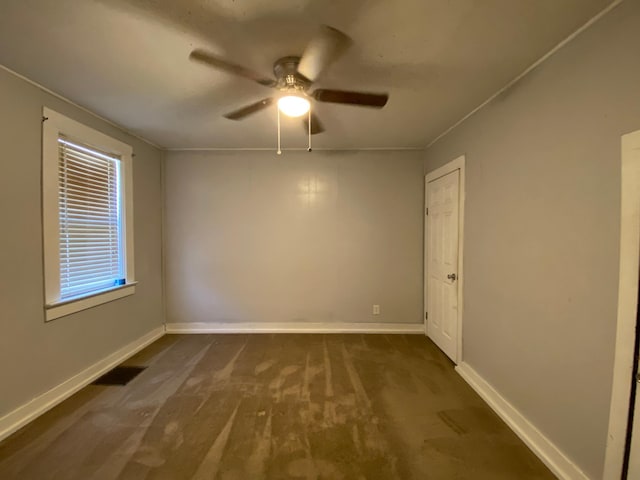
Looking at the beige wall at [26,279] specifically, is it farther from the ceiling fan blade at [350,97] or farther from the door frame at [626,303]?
the door frame at [626,303]

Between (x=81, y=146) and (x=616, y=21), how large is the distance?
3655 millimetres

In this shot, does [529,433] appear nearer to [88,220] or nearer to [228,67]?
[228,67]

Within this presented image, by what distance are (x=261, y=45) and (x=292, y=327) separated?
3.16 m

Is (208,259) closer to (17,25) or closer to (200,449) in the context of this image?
(200,449)

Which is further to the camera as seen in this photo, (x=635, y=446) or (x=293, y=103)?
(x=293, y=103)

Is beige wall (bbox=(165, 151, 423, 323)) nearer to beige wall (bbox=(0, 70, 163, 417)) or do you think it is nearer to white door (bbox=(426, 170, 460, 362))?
white door (bbox=(426, 170, 460, 362))

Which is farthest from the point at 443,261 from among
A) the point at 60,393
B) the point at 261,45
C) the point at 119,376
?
the point at 60,393

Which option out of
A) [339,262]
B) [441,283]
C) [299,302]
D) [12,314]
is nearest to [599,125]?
[441,283]

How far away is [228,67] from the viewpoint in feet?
5.69

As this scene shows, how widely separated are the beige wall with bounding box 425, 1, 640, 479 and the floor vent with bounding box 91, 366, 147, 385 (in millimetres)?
3132

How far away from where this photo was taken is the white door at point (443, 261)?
2.92 m

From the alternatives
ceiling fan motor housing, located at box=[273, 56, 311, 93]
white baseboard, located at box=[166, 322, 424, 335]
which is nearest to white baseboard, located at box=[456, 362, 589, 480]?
white baseboard, located at box=[166, 322, 424, 335]

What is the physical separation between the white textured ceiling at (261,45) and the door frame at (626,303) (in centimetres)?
78

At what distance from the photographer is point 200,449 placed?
5.90ft
